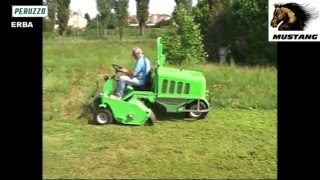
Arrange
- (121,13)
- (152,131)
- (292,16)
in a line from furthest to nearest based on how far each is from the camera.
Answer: (121,13) → (152,131) → (292,16)

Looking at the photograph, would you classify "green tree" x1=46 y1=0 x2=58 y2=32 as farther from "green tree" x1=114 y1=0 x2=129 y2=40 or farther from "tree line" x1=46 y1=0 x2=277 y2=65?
"green tree" x1=114 y1=0 x2=129 y2=40

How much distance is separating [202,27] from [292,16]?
1060mm

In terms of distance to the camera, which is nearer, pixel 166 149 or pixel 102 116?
pixel 166 149

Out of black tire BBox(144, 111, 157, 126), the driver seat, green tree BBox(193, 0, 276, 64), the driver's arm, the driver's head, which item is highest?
green tree BBox(193, 0, 276, 64)

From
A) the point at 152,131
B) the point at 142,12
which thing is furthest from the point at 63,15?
the point at 152,131

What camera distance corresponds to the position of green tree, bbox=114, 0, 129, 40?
24.8 ft


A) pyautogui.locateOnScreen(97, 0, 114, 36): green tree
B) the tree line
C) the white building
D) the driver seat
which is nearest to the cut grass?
the driver seat

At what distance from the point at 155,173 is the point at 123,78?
1184mm

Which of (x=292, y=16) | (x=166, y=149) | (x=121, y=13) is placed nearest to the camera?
(x=292, y=16)

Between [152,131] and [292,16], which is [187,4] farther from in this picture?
[152,131]

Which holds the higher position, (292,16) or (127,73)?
(292,16)

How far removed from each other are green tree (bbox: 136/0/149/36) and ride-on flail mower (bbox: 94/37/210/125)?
0.28 metres

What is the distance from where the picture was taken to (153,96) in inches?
297
